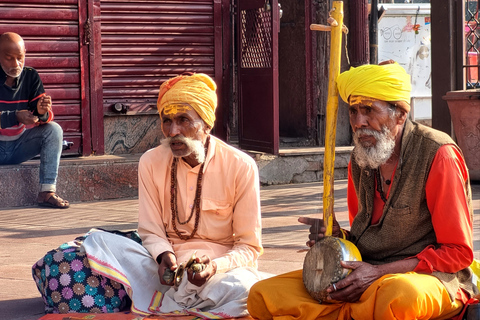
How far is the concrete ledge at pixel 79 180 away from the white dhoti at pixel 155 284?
3.97m

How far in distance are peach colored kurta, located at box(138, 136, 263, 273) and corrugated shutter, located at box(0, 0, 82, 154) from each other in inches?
182

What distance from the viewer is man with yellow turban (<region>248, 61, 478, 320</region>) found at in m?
3.59

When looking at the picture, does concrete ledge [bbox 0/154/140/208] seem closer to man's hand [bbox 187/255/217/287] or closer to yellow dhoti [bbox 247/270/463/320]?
man's hand [bbox 187/255/217/287]

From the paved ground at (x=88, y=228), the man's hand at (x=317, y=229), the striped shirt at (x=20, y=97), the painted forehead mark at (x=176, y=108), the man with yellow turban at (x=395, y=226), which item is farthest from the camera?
the striped shirt at (x=20, y=97)

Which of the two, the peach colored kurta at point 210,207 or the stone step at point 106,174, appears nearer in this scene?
Answer: the peach colored kurta at point 210,207

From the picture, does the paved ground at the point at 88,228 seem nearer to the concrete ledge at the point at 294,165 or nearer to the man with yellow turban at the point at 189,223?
the concrete ledge at the point at 294,165

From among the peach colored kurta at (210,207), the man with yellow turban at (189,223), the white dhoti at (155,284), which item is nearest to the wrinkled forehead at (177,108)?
the man with yellow turban at (189,223)

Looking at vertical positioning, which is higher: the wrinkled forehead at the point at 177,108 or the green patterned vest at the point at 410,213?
the wrinkled forehead at the point at 177,108

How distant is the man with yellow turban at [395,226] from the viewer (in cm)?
359

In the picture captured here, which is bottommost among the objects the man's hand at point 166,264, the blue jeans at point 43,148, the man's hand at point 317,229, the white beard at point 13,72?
the man's hand at point 166,264

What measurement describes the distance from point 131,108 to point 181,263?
535 centimetres

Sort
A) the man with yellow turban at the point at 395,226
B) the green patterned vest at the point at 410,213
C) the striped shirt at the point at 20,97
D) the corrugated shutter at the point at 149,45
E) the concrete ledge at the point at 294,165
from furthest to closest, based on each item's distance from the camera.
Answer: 1. the concrete ledge at the point at 294,165
2. the corrugated shutter at the point at 149,45
3. the striped shirt at the point at 20,97
4. the green patterned vest at the point at 410,213
5. the man with yellow turban at the point at 395,226

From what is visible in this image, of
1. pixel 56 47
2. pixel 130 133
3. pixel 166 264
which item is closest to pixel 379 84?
pixel 166 264

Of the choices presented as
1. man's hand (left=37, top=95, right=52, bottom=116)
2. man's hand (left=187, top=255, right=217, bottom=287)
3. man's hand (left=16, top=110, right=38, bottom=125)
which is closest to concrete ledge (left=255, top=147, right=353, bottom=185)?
man's hand (left=37, top=95, right=52, bottom=116)
